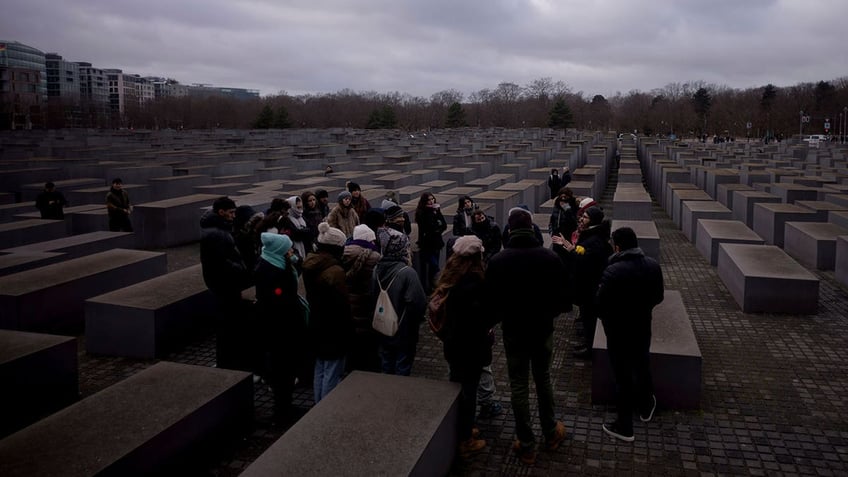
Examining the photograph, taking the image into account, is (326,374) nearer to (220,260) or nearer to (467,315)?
(467,315)

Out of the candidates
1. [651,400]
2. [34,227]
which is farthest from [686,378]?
[34,227]

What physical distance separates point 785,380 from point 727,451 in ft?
6.27

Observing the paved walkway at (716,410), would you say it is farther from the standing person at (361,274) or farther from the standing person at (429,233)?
the standing person at (429,233)

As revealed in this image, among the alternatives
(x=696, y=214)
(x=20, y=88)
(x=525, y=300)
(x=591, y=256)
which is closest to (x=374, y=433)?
(x=525, y=300)

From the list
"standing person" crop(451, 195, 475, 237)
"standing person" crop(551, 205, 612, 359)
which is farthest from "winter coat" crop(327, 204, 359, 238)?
"standing person" crop(551, 205, 612, 359)

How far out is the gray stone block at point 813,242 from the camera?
11.4m

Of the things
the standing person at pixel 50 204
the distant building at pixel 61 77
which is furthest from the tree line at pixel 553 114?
the standing person at pixel 50 204

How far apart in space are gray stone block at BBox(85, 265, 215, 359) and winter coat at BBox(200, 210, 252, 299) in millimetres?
1311

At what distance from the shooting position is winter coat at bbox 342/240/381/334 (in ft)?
17.4

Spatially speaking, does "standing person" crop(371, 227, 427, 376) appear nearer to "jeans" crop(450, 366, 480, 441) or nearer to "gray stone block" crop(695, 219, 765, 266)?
"jeans" crop(450, 366, 480, 441)

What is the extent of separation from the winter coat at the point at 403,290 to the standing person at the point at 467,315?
43 centimetres

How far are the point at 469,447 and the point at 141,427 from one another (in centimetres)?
238

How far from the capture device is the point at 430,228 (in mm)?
8820

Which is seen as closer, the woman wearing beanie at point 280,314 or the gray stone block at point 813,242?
the woman wearing beanie at point 280,314
